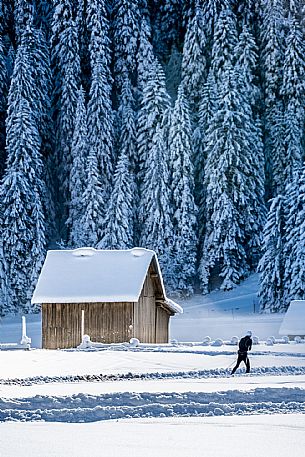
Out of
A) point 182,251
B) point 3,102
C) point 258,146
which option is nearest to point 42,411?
point 182,251

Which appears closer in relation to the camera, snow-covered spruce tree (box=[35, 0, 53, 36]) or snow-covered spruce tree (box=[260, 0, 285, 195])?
snow-covered spruce tree (box=[260, 0, 285, 195])

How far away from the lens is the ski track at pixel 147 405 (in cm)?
1477

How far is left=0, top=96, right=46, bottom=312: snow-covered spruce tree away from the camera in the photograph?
64.2 meters

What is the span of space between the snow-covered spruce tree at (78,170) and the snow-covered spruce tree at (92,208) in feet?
2.99

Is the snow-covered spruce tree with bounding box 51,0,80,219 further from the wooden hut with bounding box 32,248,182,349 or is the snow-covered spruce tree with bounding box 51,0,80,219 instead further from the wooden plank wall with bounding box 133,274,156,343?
the wooden plank wall with bounding box 133,274,156,343

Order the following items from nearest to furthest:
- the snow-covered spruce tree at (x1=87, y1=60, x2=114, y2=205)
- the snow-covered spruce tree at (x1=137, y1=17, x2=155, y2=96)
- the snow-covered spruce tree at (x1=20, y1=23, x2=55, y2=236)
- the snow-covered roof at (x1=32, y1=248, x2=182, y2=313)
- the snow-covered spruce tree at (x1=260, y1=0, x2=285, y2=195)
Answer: the snow-covered roof at (x1=32, y1=248, x2=182, y2=313) → the snow-covered spruce tree at (x1=87, y1=60, x2=114, y2=205) → the snow-covered spruce tree at (x1=20, y1=23, x2=55, y2=236) → the snow-covered spruce tree at (x1=260, y1=0, x2=285, y2=195) → the snow-covered spruce tree at (x1=137, y1=17, x2=155, y2=96)

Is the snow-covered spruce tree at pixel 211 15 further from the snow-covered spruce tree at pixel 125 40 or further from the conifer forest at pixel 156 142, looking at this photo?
the snow-covered spruce tree at pixel 125 40

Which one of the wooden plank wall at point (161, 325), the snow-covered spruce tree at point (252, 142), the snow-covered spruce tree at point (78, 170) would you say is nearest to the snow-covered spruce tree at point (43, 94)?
the snow-covered spruce tree at point (78, 170)

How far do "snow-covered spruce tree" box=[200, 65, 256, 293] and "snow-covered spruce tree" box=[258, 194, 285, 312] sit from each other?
6.45 metres

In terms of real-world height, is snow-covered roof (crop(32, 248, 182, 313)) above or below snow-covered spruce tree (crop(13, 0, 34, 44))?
below

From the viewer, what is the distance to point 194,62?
78.1 m

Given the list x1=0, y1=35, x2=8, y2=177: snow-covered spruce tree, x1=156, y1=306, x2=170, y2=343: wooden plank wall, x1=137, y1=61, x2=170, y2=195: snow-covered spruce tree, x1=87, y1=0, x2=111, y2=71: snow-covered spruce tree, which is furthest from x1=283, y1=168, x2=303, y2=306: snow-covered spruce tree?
x1=0, y1=35, x2=8, y2=177: snow-covered spruce tree

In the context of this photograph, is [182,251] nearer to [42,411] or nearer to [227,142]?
[227,142]

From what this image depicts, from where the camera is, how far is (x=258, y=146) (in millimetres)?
71438
